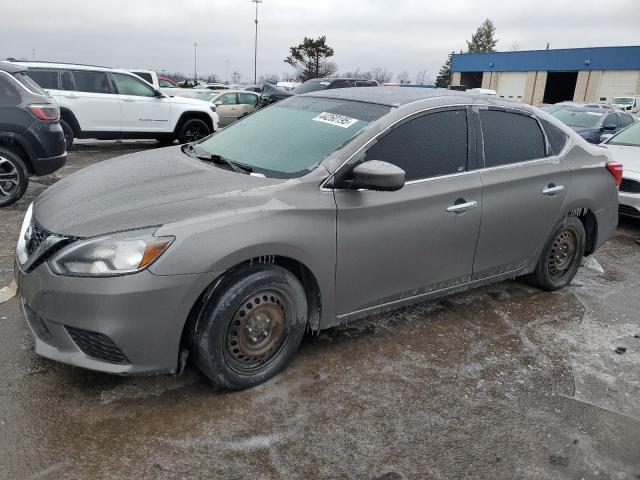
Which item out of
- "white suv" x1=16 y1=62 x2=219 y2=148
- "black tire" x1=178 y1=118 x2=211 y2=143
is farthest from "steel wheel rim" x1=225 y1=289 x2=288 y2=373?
"black tire" x1=178 y1=118 x2=211 y2=143

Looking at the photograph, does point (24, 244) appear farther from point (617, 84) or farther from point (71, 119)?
point (617, 84)

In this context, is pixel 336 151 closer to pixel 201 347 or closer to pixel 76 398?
pixel 201 347

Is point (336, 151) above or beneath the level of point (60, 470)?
above

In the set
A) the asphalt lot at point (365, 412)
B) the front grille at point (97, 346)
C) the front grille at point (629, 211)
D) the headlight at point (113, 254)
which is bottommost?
the asphalt lot at point (365, 412)

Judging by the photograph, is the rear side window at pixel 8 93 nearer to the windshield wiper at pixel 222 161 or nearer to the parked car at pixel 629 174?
the windshield wiper at pixel 222 161

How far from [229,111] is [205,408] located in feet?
53.1

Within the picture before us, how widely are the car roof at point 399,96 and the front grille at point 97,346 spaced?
2.20 metres

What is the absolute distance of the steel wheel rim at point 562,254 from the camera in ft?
14.6

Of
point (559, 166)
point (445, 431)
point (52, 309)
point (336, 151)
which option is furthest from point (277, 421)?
point (559, 166)

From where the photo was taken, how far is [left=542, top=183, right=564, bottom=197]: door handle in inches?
160

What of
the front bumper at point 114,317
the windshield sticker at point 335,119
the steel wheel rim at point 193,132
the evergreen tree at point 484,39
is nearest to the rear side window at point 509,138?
the windshield sticker at point 335,119

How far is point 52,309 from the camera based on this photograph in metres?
2.54

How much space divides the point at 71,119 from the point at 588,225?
31.3 feet

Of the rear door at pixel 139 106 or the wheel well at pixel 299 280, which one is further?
the rear door at pixel 139 106
